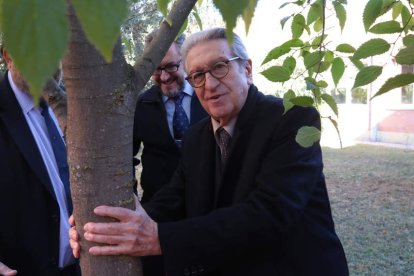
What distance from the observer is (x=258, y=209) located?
1457mm

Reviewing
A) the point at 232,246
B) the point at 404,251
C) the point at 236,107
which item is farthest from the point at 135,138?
the point at 404,251

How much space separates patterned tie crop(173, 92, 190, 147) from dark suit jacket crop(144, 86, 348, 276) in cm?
100

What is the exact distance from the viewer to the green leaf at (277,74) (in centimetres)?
141

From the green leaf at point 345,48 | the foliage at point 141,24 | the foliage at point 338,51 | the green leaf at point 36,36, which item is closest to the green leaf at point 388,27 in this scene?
the foliage at point 338,51

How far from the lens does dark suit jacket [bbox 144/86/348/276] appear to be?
1428 mm

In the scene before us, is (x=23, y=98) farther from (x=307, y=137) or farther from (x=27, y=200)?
(x=307, y=137)

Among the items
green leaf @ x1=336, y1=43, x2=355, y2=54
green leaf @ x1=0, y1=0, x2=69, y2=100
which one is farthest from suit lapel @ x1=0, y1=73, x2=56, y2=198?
green leaf @ x1=0, y1=0, x2=69, y2=100

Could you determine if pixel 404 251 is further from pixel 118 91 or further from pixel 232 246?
pixel 118 91

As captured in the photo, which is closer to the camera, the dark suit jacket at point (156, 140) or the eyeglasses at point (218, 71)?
the eyeglasses at point (218, 71)

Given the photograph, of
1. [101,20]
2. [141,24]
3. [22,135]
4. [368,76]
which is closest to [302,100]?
[368,76]

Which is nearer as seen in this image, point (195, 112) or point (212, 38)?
point (212, 38)

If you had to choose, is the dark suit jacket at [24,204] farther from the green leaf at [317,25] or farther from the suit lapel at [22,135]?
the green leaf at [317,25]

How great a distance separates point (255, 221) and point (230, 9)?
1036 mm

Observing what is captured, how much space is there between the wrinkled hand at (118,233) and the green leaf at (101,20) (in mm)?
879
